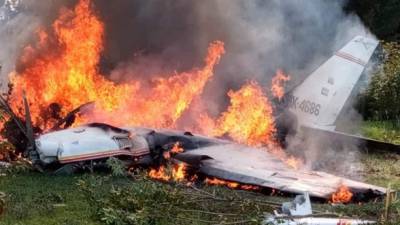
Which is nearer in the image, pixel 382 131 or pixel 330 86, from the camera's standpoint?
pixel 330 86

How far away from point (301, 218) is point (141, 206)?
236cm

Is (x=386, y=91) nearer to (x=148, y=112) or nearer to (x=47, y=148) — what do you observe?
(x=148, y=112)

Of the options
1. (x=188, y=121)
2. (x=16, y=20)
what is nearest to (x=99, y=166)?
(x=188, y=121)

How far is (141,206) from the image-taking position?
29.2ft

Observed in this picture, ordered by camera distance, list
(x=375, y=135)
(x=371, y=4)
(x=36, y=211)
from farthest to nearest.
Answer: (x=371, y=4) < (x=375, y=135) < (x=36, y=211)

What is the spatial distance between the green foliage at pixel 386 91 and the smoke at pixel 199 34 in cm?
468

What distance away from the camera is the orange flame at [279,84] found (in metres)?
16.6

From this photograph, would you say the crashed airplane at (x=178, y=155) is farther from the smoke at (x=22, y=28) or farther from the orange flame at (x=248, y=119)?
the smoke at (x=22, y=28)

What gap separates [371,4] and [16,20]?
12862 mm

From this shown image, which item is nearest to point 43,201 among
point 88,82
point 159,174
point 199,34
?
point 159,174

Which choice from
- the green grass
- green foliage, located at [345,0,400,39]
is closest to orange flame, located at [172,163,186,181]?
the green grass

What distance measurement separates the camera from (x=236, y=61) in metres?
17.1

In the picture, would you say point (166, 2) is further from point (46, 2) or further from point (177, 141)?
point (177, 141)

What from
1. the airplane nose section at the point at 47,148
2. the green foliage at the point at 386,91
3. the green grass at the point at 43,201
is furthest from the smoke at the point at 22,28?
the green foliage at the point at 386,91
